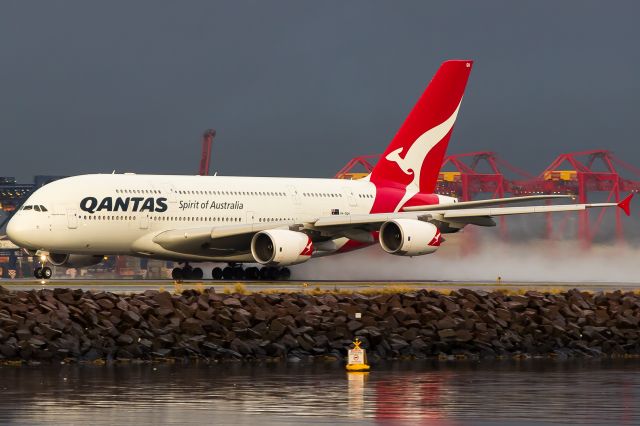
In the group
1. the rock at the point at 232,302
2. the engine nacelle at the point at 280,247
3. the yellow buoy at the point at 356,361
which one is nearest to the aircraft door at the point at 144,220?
the engine nacelle at the point at 280,247

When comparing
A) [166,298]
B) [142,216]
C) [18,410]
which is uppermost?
[142,216]

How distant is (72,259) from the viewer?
193 feet

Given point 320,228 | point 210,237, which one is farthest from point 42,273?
point 320,228

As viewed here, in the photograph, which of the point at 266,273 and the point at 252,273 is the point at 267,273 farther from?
the point at 252,273

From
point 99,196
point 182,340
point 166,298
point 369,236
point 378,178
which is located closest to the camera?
point 182,340

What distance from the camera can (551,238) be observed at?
66625 millimetres

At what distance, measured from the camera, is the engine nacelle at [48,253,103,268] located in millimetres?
58250

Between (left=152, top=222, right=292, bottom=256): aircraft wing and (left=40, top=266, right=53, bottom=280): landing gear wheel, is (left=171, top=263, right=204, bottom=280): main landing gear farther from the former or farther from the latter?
(left=40, top=266, right=53, bottom=280): landing gear wheel

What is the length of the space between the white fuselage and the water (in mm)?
28054

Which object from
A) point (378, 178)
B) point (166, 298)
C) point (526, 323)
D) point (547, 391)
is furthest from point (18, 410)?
point (378, 178)

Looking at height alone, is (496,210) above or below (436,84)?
below

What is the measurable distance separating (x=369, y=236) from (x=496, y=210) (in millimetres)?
5521

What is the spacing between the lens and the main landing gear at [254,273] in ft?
196

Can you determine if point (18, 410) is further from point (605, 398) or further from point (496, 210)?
point (496, 210)
